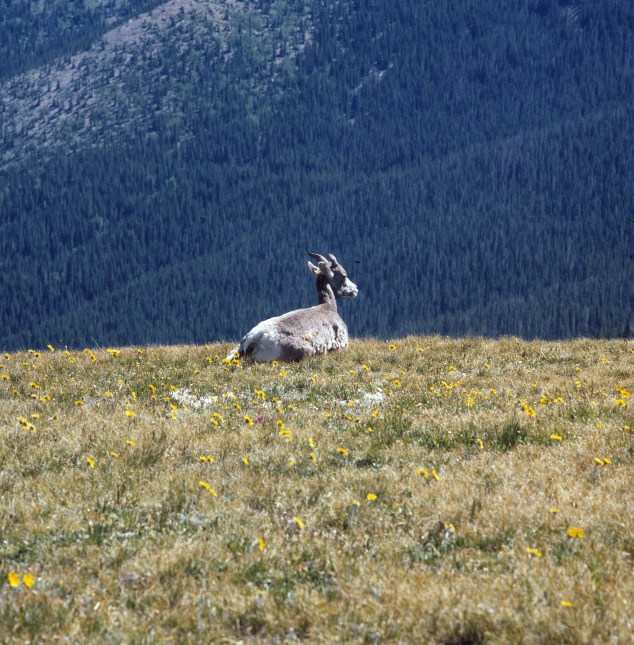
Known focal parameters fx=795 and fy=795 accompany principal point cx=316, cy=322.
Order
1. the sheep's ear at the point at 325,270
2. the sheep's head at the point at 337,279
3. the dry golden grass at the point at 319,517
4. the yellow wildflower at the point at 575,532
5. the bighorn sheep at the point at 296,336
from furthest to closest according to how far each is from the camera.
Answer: the sheep's head at the point at 337,279 → the sheep's ear at the point at 325,270 → the bighorn sheep at the point at 296,336 → the yellow wildflower at the point at 575,532 → the dry golden grass at the point at 319,517

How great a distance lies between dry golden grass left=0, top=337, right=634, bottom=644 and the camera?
5066 millimetres

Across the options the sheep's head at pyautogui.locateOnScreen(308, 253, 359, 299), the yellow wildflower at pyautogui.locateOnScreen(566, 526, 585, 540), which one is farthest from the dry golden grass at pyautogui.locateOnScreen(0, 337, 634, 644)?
the sheep's head at pyautogui.locateOnScreen(308, 253, 359, 299)

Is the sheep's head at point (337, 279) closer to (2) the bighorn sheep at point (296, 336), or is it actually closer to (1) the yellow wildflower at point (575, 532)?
(2) the bighorn sheep at point (296, 336)

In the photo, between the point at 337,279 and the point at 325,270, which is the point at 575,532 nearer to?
the point at 325,270

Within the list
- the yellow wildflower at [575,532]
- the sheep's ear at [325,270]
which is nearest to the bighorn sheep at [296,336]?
the sheep's ear at [325,270]

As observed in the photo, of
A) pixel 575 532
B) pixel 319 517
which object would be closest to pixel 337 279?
pixel 319 517

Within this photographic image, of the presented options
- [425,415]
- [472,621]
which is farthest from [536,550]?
[425,415]

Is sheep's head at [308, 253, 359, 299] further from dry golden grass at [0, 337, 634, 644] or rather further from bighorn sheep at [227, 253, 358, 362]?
dry golden grass at [0, 337, 634, 644]

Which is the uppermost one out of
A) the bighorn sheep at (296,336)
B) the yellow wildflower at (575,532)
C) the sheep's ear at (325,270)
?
the sheep's ear at (325,270)

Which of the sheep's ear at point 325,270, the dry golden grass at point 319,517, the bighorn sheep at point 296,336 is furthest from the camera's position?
the sheep's ear at point 325,270

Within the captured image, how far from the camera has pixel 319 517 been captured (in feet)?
21.9

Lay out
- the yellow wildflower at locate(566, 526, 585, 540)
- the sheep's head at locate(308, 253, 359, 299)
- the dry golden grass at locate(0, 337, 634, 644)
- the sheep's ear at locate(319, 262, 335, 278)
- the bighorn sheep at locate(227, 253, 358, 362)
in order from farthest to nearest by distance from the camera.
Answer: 1. the sheep's head at locate(308, 253, 359, 299)
2. the sheep's ear at locate(319, 262, 335, 278)
3. the bighorn sheep at locate(227, 253, 358, 362)
4. the yellow wildflower at locate(566, 526, 585, 540)
5. the dry golden grass at locate(0, 337, 634, 644)

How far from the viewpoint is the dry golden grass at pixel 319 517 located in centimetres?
507

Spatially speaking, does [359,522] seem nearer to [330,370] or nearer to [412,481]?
[412,481]
